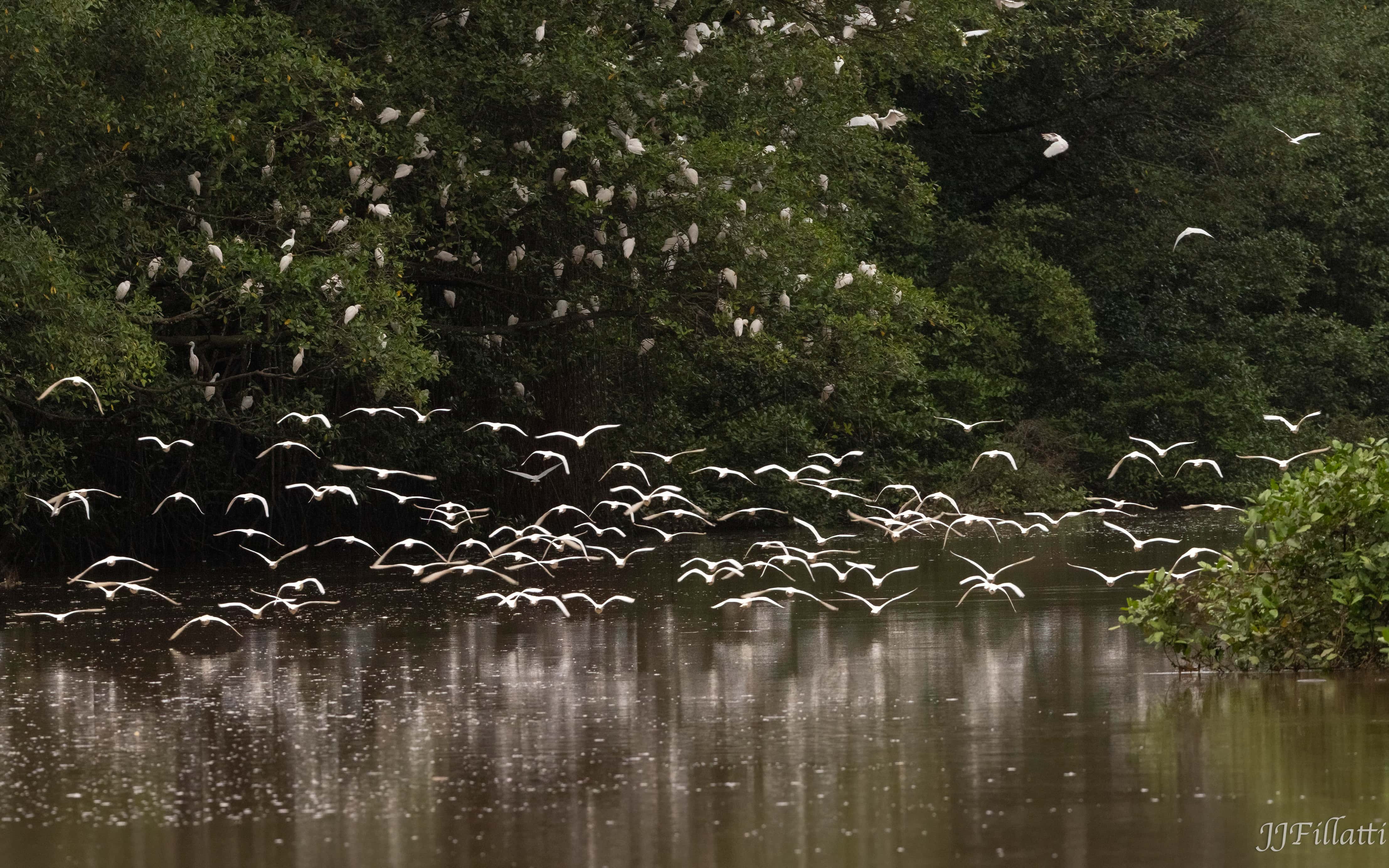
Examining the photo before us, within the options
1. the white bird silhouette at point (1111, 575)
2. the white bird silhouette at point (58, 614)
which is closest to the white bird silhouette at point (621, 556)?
the white bird silhouette at point (1111, 575)

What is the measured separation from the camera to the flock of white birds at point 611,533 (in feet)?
50.7

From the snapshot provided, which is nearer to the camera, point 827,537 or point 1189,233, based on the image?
point 1189,233

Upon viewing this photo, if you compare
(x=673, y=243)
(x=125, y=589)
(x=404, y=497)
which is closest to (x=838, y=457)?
(x=404, y=497)

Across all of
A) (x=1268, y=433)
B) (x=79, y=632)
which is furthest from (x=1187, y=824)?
(x=1268, y=433)

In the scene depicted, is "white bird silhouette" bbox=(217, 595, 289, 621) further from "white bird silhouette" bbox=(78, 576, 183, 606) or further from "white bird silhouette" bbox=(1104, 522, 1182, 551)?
"white bird silhouette" bbox=(1104, 522, 1182, 551)

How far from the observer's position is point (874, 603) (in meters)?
15.0

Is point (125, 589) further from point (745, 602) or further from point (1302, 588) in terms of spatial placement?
point (1302, 588)

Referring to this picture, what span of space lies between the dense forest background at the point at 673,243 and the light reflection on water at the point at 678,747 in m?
5.61

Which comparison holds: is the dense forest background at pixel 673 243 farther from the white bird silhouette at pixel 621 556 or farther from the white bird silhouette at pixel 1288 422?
the white bird silhouette at pixel 1288 422

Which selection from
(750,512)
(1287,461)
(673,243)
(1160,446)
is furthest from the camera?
(1160,446)

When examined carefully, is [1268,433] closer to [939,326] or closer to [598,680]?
[939,326]

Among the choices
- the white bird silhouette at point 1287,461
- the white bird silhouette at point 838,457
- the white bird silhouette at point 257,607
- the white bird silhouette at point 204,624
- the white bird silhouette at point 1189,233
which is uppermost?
the white bird silhouette at point 1189,233

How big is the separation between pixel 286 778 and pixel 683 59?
15.0m

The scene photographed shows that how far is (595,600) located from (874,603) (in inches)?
92.8
